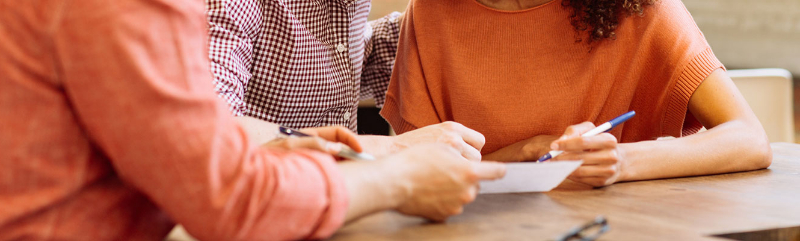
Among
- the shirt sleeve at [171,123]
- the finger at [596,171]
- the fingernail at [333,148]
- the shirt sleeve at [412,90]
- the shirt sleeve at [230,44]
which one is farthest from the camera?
the shirt sleeve at [412,90]

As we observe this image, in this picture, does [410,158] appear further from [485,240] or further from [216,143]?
[216,143]

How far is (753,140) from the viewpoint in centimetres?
122

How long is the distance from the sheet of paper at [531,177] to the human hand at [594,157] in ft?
0.30

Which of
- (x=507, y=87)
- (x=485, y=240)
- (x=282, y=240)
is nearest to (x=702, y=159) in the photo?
(x=507, y=87)

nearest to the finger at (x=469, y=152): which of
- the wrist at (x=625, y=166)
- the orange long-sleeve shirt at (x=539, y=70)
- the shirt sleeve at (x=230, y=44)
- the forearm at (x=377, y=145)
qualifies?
the forearm at (x=377, y=145)

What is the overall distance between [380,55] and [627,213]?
3.34 feet

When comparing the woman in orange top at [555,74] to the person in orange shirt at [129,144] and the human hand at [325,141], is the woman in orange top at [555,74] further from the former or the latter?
the person in orange shirt at [129,144]

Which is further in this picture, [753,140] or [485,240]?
[753,140]

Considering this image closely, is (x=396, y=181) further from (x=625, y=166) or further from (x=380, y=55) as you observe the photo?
(x=380, y=55)

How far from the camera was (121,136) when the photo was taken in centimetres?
58

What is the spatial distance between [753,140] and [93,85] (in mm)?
1114

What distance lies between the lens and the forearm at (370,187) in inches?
27.7

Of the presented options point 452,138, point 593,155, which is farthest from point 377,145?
point 593,155

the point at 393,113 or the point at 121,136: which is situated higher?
the point at 121,136
